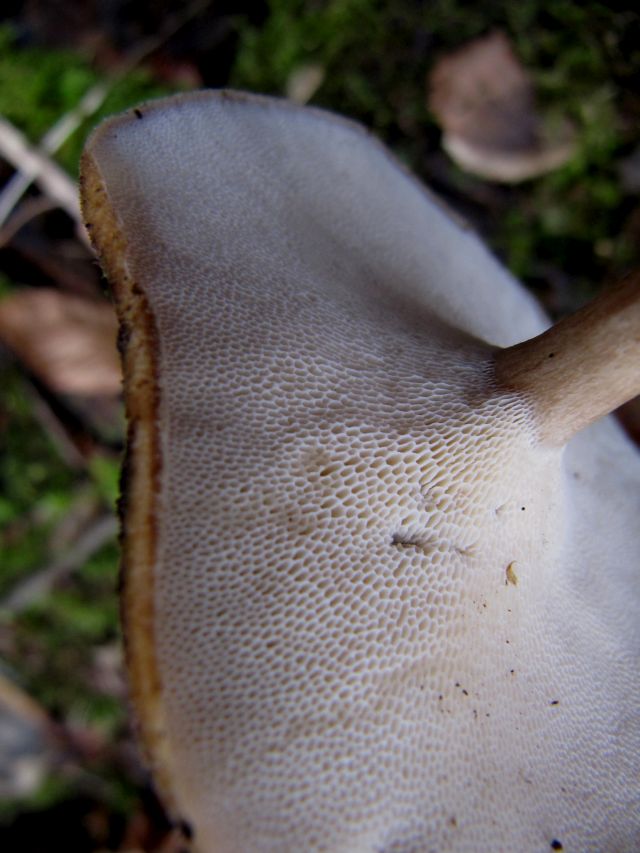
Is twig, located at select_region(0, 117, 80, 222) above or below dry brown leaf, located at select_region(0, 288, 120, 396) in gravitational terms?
above

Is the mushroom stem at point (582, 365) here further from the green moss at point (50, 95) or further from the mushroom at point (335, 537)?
the green moss at point (50, 95)

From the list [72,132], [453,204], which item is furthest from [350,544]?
[72,132]

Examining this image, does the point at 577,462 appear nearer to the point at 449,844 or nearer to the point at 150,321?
the point at 449,844

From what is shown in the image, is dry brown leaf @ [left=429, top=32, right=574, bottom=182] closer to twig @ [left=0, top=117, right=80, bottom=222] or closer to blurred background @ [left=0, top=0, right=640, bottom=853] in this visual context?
blurred background @ [left=0, top=0, right=640, bottom=853]

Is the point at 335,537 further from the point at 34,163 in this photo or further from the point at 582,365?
the point at 34,163

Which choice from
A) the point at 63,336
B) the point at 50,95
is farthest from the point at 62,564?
the point at 50,95

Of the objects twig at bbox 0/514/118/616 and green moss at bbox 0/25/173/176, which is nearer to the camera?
green moss at bbox 0/25/173/176

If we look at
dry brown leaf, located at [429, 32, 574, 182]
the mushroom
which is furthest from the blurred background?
the mushroom

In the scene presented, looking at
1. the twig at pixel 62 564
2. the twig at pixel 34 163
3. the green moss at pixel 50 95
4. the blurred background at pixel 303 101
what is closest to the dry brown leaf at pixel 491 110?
the blurred background at pixel 303 101
